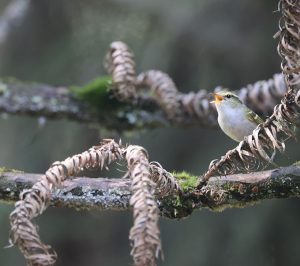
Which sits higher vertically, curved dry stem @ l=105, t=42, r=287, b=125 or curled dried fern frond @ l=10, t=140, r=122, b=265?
curved dry stem @ l=105, t=42, r=287, b=125

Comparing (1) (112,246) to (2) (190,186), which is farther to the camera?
(1) (112,246)

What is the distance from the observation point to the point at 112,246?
5.72 metres

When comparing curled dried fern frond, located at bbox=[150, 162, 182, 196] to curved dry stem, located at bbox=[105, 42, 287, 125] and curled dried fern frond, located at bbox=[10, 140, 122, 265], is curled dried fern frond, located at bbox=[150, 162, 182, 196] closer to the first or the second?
curled dried fern frond, located at bbox=[10, 140, 122, 265]

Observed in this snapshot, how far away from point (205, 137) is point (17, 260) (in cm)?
197

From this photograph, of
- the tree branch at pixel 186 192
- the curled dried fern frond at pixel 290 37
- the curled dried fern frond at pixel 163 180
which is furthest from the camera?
the tree branch at pixel 186 192

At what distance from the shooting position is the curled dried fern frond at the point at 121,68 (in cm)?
431

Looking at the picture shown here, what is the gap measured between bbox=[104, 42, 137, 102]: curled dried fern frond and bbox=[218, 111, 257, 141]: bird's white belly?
933mm

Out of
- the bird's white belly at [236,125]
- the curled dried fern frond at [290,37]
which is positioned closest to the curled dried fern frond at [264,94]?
the bird's white belly at [236,125]

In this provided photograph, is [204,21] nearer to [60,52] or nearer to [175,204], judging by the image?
[60,52]

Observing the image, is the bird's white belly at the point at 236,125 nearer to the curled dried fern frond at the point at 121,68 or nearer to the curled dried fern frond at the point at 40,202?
the curled dried fern frond at the point at 121,68

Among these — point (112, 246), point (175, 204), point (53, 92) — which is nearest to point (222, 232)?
point (112, 246)

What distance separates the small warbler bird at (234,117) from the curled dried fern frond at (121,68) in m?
0.71

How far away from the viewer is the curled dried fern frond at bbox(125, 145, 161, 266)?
5.55 ft

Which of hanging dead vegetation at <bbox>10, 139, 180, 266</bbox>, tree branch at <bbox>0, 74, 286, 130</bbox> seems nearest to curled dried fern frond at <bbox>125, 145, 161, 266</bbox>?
hanging dead vegetation at <bbox>10, 139, 180, 266</bbox>
